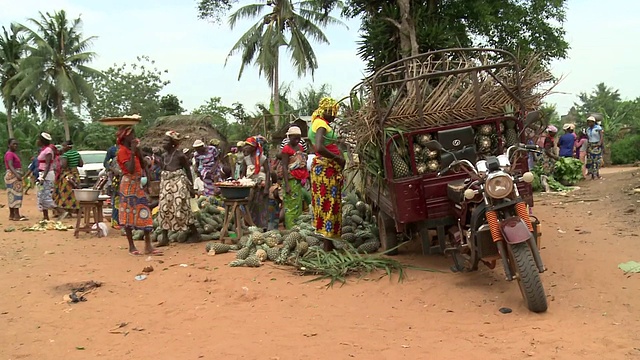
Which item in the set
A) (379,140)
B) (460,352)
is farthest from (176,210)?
(460,352)

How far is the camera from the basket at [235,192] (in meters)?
7.91

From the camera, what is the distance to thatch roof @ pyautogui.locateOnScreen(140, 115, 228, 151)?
70.0ft

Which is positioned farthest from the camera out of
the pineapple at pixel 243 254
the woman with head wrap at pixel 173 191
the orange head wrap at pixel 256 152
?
the orange head wrap at pixel 256 152

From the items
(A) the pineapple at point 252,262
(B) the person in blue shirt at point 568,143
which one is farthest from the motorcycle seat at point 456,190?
(B) the person in blue shirt at point 568,143

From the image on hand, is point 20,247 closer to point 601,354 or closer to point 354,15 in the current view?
point 601,354

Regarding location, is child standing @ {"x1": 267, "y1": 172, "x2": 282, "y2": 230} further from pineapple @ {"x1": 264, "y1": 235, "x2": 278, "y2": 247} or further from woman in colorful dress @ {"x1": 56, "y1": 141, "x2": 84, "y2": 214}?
woman in colorful dress @ {"x1": 56, "y1": 141, "x2": 84, "y2": 214}

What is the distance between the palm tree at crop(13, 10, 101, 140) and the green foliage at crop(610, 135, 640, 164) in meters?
28.9

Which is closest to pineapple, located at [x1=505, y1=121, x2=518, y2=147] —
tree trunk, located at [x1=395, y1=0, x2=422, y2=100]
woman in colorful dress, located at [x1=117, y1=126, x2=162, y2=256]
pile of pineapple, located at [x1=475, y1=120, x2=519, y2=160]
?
pile of pineapple, located at [x1=475, y1=120, x2=519, y2=160]

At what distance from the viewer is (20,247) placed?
27.7 ft

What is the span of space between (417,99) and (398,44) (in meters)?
8.48

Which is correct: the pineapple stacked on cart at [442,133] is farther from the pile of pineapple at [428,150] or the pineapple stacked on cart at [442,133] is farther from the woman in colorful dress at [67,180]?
the woman in colorful dress at [67,180]

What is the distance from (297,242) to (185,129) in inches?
628

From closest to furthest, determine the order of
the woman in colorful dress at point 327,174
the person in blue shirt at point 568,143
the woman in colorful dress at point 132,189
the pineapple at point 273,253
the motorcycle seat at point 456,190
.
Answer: the motorcycle seat at point 456,190 → the woman in colorful dress at point 327,174 → the pineapple at point 273,253 → the woman in colorful dress at point 132,189 → the person in blue shirt at point 568,143

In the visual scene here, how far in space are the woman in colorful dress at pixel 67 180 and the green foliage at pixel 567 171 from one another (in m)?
10.2
